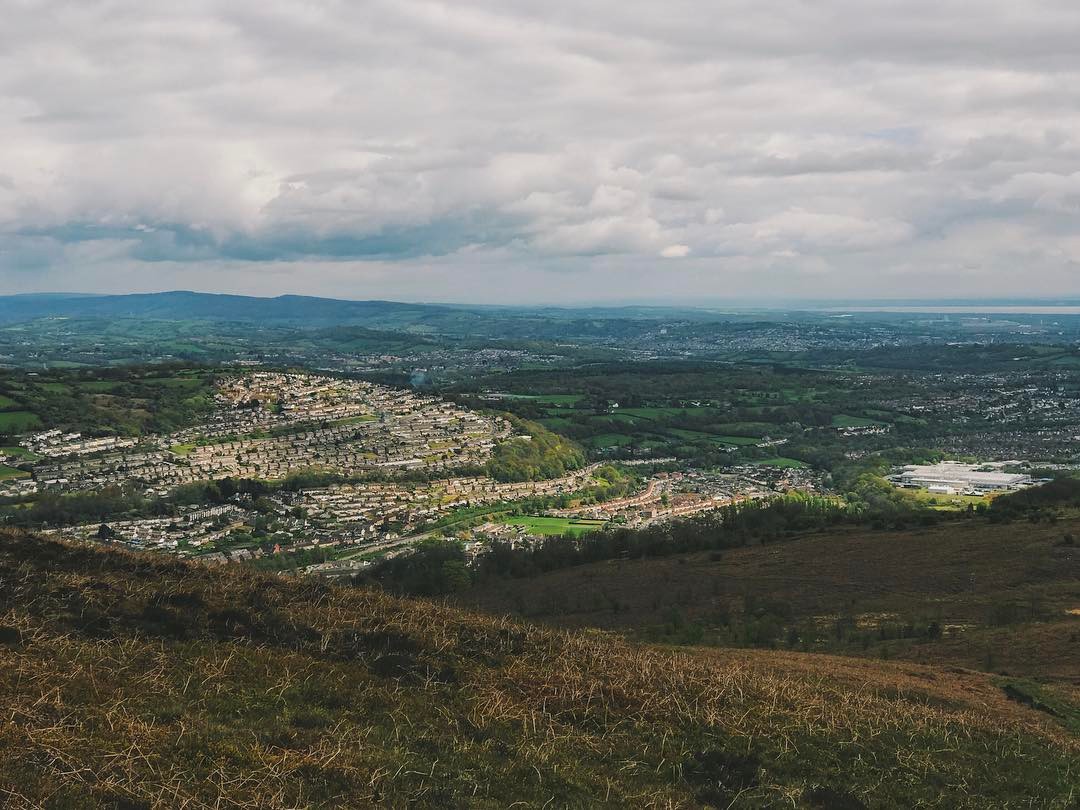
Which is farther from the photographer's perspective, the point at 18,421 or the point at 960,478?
the point at 18,421

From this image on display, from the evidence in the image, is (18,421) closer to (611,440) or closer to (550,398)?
(611,440)

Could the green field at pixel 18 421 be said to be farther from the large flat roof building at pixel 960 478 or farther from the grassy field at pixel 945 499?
the large flat roof building at pixel 960 478

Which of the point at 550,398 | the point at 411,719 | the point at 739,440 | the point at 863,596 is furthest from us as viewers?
the point at 550,398

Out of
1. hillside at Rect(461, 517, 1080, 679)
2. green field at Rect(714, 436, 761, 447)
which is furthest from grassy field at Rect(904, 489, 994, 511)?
green field at Rect(714, 436, 761, 447)

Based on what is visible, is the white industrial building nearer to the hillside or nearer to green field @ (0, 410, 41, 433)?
the hillside

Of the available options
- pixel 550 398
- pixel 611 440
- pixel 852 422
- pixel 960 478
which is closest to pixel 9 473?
pixel 611 440
